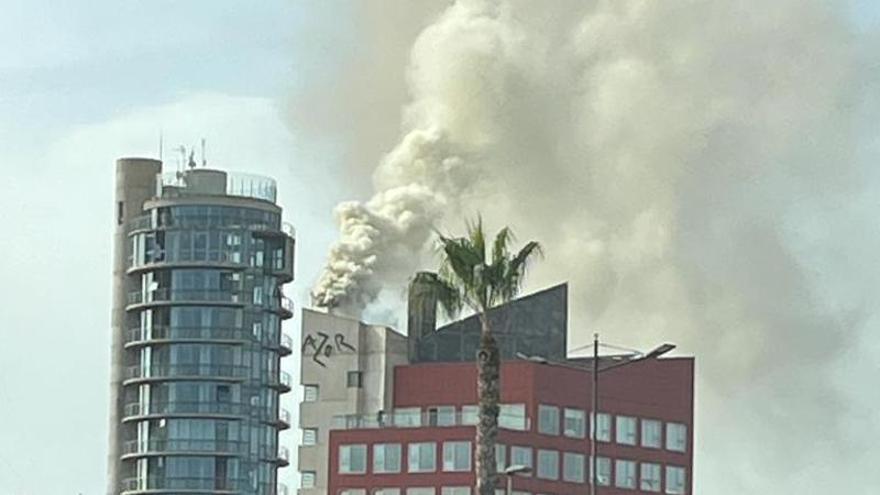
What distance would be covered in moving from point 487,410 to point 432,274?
5714mm

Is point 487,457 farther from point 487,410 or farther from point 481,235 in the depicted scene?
point 481,235

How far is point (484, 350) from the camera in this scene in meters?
99.6

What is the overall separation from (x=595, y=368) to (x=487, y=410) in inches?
158

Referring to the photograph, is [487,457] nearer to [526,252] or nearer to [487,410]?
[487,410]

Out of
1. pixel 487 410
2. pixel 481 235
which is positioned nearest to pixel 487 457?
pixel 487 410

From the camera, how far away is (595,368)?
10075cm

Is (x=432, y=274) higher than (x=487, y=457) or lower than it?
higher

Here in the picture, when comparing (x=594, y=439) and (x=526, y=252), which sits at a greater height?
(x=526, y=252)

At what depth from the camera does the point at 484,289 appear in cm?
10231

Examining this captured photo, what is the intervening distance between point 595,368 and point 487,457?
4785 mm

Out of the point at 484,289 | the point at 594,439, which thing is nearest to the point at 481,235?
the point at 484,289

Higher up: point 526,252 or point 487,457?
point 526,252

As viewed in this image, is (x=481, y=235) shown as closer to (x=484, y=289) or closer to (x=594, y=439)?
(x=484, y=289)

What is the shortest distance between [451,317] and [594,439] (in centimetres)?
665
